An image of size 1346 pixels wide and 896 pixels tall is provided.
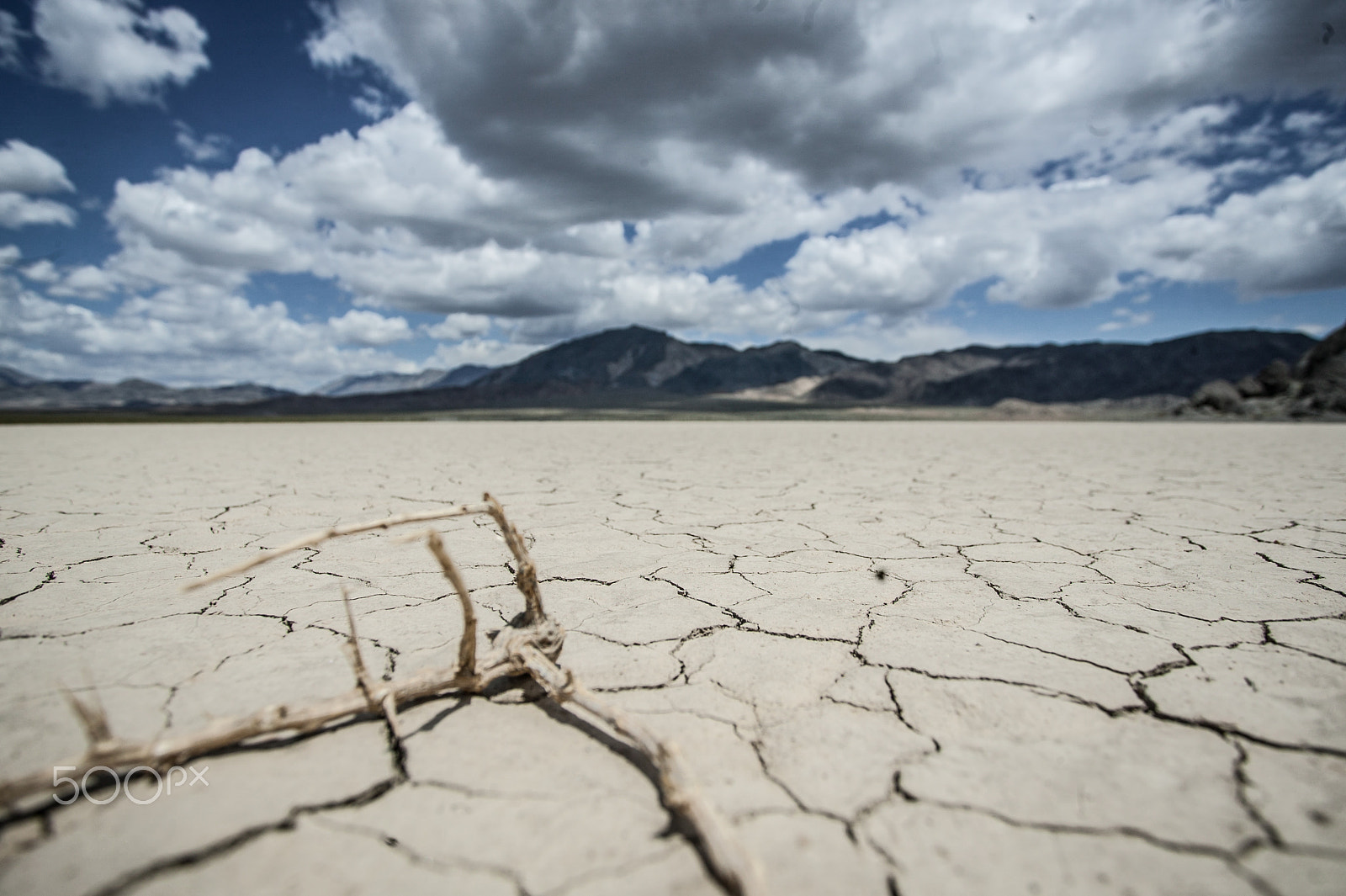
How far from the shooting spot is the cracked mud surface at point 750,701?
0.77 metres

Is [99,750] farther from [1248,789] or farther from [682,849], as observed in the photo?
[1248,789]

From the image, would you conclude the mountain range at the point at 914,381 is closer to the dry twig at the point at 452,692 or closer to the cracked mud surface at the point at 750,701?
the cracked mud surface at the point at 750,701

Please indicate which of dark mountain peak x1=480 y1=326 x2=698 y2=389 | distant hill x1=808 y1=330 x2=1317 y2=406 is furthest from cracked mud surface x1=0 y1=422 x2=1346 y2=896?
dark mountain peak x1=480 y1=326 x2=698 y2=389

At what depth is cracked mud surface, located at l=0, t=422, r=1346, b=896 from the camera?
2.54 ft

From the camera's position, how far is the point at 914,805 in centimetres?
88

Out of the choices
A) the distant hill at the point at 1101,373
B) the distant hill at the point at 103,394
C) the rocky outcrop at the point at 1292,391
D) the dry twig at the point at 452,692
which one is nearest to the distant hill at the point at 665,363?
the distant hill at the point at 1101,373

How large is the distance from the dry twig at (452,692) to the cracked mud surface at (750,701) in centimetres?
6

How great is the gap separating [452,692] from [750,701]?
64cm

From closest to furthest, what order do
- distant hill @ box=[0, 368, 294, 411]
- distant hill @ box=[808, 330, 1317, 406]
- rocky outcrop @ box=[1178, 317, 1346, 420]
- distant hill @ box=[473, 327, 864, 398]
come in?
rocky outcrop @ box=[1178, 317, 1346, 420] → distant hill @ box=[808, 330, 1317, 406] → distant hill @ box=[473, 327, 864, 398] → distant hill @ box=[0, 368, 294, 411]

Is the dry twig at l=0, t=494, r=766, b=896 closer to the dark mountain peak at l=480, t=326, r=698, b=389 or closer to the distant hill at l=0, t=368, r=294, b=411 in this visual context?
the dark mountain peak at l=480, t=326, r=698, b=389

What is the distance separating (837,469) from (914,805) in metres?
4.20

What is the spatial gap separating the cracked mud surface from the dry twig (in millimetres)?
64

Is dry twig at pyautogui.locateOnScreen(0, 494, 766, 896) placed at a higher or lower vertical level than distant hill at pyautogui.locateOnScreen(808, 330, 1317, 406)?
lower

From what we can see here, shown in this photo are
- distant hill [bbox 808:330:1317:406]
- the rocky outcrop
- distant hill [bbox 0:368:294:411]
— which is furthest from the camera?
distant hill [bbox 0:368:294:411]
